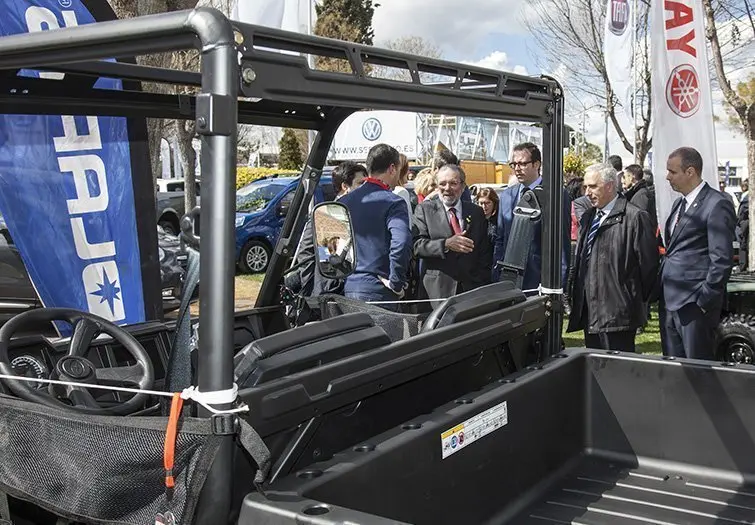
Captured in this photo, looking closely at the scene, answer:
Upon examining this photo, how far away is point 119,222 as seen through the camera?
557cm

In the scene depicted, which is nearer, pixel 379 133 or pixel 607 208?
pixel 607 208

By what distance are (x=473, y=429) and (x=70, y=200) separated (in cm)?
395

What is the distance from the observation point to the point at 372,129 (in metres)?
20.2

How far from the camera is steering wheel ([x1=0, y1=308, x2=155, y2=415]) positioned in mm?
2271

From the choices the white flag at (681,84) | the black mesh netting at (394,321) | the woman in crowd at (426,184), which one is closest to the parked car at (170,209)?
the woman in crowd at (426,184)

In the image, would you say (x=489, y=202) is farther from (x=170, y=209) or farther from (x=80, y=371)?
(x=170, y=209)

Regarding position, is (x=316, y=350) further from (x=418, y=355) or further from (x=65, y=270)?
(x=65, y=270)

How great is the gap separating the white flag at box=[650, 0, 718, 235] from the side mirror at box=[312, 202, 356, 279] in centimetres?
439

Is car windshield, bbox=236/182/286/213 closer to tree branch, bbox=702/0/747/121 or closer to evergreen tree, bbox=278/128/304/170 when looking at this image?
tree branch, bbox=702/0/747/121

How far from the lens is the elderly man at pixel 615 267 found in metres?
5.11

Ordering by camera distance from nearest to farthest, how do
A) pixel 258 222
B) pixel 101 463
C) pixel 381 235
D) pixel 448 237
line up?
pixel 101 463 < pixel 381 235 < pixel 448 237 < pixel 258 222

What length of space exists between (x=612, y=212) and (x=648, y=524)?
289 cm

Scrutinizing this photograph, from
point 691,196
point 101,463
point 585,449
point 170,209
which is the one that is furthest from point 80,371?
point 170,209

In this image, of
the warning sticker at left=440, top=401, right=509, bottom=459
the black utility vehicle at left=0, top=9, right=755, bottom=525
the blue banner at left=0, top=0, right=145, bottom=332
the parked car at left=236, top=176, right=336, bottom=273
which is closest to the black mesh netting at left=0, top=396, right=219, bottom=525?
the black utility vehicle at left=0, top=9, right=755, bottom=525
